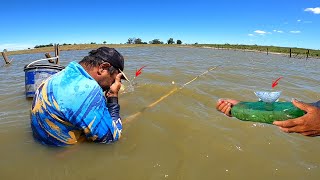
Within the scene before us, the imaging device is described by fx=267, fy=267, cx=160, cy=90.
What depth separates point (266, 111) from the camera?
102 inches

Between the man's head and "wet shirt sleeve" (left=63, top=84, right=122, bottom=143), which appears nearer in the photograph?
"wet shirt sleeve" (left=63, top=84, right=122, bottom=143)

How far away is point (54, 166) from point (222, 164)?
1.99 metres

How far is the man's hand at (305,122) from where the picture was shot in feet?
7.14

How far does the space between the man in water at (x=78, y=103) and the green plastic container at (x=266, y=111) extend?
155 cm

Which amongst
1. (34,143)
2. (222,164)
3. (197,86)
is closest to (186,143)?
(222,164)

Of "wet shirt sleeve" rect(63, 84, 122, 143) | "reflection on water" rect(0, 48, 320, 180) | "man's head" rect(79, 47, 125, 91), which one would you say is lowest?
"reflection on water" rect(0, 48, 320, 180)

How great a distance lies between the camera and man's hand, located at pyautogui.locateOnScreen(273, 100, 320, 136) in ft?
7.14

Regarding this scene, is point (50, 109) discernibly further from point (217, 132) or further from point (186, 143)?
point (217, 132)

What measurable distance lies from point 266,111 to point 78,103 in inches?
77.6

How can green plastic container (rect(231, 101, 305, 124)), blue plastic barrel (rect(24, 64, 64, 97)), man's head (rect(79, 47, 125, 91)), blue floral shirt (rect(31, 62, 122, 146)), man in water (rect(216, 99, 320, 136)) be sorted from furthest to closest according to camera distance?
blue plastic barrel (rect(24, 64, 64, 97)) → man's head (rect(79, 47, 125, 91)) → blue floral shirt (rect(31, 62, 122, 146)) → green plastic container (rect(231, 101, 305, 124)) → man in water (rect(216, 99, 320, 136))

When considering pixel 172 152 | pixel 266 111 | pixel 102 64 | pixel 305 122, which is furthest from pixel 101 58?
pixel 305 122

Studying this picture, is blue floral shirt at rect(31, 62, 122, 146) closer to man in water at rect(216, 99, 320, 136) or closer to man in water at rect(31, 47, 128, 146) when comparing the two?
man in water at rect(31, 47, 128, 146)

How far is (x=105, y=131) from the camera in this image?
3365 mm

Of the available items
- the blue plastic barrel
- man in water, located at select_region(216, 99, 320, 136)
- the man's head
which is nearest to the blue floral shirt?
the man's head
